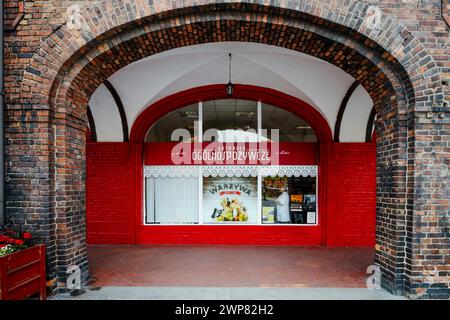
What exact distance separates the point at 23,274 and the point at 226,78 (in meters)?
5.91

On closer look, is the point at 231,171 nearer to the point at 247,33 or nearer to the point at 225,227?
the point at 225,227

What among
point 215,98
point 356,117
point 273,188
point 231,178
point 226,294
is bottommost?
point 226,294

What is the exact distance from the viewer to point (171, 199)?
895cm

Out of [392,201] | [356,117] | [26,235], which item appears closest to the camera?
[26,235]

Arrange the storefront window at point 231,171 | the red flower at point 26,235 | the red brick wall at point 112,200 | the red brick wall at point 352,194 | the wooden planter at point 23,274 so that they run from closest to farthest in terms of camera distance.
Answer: the wooden planter at point 23,274 < the red flower at point 26,235 < the red brick wall at point 352,194 < the red brick wall at point 112,200 < the storefront window at point 231,171

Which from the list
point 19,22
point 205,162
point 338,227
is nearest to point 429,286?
point 338,227

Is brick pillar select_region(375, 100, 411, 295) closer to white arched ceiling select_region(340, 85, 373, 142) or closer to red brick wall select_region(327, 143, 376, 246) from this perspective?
white arched ceiling select_region(340, 85, 373, 142)

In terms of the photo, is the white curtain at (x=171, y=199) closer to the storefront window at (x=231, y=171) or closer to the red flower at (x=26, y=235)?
the storefront window at (x=231, y=171)

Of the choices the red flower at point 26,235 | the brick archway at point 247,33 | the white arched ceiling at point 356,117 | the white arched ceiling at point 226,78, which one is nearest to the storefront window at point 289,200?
the white arched ceiling at point 356,117

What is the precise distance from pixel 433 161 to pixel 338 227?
4.00m

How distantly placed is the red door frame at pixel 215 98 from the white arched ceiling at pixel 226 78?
21 cm

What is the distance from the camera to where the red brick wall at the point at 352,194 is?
8.56 metres

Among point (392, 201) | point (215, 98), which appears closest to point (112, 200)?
point (215, 98)

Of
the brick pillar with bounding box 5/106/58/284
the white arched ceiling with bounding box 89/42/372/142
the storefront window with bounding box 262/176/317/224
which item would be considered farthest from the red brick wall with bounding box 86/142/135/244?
the brick pillar with bounding box 5/106/58/284
